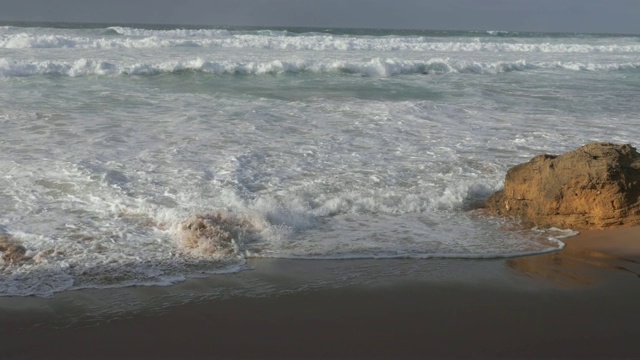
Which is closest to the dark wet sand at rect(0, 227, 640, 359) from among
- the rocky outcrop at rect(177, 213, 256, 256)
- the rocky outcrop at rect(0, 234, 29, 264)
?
the rocky outcrop at rect(177, 213, 256, 256)

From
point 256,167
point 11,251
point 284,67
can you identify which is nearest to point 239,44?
point 284,67

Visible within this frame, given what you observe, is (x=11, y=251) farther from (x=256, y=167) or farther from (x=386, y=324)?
(x=256, y=167)

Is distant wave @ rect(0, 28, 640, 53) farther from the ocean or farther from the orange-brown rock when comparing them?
the orange-brown rock

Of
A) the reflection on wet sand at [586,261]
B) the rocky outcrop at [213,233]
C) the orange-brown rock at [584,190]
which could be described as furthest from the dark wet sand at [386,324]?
the orange-brown rock at [584,190]

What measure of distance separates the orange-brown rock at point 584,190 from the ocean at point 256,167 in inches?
10.5

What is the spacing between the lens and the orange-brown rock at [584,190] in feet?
18.6

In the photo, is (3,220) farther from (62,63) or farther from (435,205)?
(62,63)

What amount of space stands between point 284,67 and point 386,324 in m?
16.0

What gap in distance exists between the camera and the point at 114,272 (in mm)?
4512

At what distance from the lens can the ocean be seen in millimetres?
5008

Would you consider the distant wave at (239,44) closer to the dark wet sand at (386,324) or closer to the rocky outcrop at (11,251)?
the rocky outcrop at (11,251)

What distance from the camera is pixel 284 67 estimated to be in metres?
19.3

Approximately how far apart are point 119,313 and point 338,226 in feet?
7.42

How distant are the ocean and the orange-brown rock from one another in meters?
0.27
